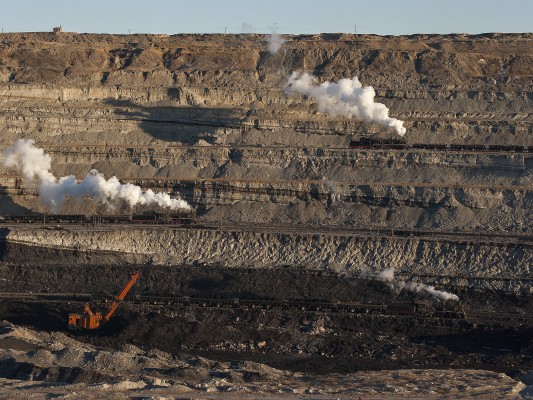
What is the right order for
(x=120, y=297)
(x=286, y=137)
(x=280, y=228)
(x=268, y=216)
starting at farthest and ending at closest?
(x=286, y=137) < (x=268, y=216) < (x=280, y=228) < (x=120, y=297)

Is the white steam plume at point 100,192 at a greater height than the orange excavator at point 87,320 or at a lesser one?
greater

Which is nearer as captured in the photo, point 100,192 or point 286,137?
point 100,192

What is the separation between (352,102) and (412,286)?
2295 centimetres

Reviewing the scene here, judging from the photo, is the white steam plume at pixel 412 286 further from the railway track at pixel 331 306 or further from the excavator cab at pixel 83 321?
the excavator cab at pixel 83 321

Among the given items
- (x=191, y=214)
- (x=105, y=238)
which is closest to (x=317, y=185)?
(x=191, y=214)

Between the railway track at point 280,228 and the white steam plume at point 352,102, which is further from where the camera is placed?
the white steam plume at point 352,102

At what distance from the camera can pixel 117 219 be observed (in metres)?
76.0

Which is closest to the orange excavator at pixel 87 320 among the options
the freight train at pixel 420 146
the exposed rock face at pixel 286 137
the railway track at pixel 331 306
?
the railway track at pixel 331 306

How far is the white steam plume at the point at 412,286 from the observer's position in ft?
212

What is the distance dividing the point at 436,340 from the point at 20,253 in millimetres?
25477

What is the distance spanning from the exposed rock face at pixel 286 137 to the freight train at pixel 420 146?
3.00 feet

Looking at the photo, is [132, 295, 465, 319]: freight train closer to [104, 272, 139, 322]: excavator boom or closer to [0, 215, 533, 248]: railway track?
[104, 272, 139, 322]: excavator boom

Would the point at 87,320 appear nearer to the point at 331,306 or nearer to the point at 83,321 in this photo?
the point at 83,321

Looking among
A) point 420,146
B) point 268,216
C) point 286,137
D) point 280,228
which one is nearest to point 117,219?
point 268,216
